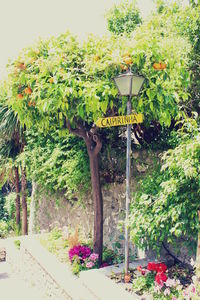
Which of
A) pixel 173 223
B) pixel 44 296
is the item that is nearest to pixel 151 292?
pixel 173 223

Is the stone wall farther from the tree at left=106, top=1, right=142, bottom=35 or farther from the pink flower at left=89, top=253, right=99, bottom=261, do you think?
the tree at left=106, top=1, right=142, bottom=35

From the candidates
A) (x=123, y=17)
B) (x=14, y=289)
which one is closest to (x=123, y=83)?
(x=14, y=289)

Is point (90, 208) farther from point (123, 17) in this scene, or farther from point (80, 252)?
point (123, 17)

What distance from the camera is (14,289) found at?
520 cm

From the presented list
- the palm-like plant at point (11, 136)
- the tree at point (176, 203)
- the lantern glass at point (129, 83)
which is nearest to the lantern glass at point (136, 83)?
the lantern glass at point (129, 83)

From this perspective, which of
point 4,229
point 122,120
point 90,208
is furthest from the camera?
point 4,229

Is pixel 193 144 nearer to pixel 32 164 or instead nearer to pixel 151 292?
pixel 151 292

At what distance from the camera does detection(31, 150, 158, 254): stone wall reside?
477 cm

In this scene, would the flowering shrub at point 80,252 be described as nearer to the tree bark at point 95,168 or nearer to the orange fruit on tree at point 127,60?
the tree bark at point 95,168

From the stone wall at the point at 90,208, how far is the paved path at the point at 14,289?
53.8 inches

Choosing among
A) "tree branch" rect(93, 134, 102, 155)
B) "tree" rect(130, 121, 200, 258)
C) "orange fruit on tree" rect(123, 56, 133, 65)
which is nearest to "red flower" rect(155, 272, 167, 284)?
"tree" rect(130, 121, 200, 258)

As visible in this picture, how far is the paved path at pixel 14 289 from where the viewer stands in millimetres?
4711

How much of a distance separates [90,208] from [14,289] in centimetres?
193

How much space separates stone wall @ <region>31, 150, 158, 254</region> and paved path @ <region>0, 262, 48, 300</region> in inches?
53.8
